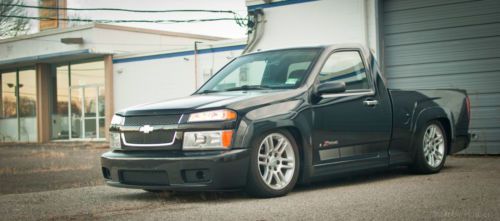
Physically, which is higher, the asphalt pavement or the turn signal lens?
the turn signal lens

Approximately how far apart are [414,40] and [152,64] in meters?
13.9

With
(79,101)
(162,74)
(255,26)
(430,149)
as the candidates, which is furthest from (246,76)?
(79,101)

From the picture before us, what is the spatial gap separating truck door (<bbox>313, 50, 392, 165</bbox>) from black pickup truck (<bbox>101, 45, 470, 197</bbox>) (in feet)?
0.04

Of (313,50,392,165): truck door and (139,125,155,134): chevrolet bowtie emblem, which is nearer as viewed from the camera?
(139,125,155,134): chevrolet bowtie emblem

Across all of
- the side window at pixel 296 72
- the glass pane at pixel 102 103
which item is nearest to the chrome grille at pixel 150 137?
the side window at pixel 296 72

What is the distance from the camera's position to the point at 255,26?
17.8 m

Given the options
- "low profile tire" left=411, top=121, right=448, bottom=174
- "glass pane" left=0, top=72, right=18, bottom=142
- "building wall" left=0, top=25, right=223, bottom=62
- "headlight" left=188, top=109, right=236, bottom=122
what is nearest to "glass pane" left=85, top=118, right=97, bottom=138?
"building wall" left=0, top=25, right=223, bottom=62

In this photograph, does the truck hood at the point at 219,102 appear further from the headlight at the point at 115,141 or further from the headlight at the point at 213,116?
the headlight at the point at 115,141

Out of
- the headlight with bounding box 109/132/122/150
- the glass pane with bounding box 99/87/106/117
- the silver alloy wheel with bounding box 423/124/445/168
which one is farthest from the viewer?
the glass pane with bounding box 99/87/106/117

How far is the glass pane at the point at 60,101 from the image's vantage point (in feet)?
101

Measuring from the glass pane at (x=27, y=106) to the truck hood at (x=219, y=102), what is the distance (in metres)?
25.7

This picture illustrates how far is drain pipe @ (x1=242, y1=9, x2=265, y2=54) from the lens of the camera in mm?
17672

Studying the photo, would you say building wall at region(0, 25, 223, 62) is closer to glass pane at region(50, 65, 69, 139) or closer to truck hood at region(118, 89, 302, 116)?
glass pane at region(50, 65, 69, 139)

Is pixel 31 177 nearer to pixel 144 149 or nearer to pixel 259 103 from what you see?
pixel 144 149
